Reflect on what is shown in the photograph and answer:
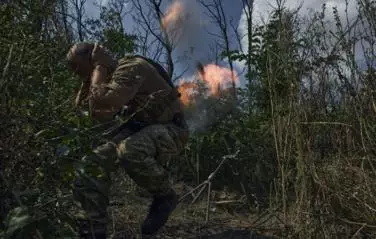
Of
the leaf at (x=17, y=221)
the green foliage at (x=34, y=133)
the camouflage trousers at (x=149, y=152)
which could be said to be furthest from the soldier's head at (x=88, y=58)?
the leaf at (x=17, y=221)

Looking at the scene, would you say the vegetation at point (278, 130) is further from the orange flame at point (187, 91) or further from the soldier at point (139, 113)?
the orange flame at point (187, 91)

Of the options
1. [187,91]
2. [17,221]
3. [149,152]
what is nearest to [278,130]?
[149,152]

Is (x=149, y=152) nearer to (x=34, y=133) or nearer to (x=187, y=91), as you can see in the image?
(x=34, y=133)

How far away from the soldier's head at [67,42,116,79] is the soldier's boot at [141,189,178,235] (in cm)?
89

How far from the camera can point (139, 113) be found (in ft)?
11.7

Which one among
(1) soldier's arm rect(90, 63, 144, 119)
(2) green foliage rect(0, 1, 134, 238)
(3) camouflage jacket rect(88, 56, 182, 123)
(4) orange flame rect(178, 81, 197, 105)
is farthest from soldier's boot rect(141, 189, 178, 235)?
(4) orange flame rect(178, 81, 197, 105)

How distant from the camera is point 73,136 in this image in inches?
74.4

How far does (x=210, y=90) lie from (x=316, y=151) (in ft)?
29.5

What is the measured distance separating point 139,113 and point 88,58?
1.54 ft

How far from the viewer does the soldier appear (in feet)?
10.9

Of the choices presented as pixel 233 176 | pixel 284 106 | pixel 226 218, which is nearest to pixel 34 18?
pixel 284 106

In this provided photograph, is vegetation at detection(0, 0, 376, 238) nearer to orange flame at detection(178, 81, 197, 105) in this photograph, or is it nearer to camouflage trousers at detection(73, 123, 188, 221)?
camouflage trousers at detection(73, 123, 188, 221)

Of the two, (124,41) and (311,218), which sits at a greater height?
(124,41)

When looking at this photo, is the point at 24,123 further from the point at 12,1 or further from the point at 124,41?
the point at 124,41
